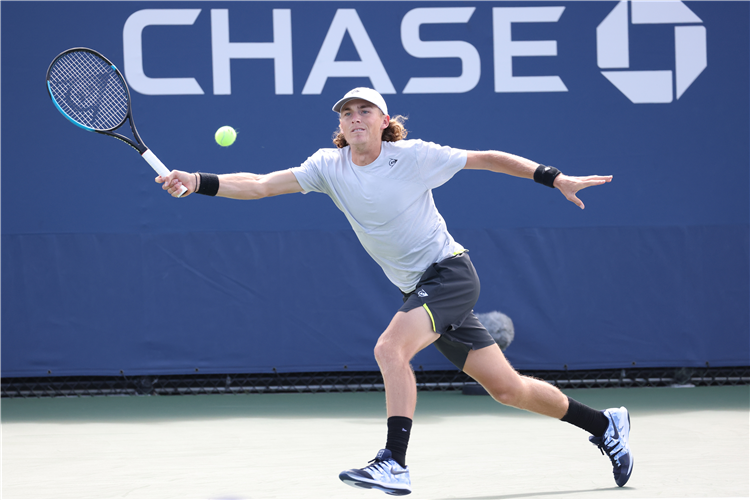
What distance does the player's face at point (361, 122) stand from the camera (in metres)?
3.05

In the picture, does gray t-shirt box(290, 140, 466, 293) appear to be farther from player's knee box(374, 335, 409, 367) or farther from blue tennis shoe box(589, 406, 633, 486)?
blue tennis shoe box(589, 406, 633, 486)

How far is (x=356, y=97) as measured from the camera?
3.06 metres

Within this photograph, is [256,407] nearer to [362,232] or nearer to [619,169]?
[362,232]

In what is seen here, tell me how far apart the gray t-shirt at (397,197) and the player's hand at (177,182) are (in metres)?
0.41

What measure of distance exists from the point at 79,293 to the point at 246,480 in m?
2.62

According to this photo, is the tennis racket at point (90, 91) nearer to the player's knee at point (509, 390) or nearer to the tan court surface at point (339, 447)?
the tan court surface at point (339, 447)

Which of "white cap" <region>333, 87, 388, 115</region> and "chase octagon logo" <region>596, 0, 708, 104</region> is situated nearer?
"white cap" <region>333, 87, 388, 115</region>

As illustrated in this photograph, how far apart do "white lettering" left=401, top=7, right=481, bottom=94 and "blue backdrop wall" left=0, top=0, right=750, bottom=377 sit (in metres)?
0.01

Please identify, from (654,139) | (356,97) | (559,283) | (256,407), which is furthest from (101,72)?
(654,139)

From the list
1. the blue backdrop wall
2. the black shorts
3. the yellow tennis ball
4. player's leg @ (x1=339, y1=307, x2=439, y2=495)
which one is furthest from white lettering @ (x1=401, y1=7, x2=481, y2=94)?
player's leg @ (x1=339, y1=307, x2=439, y2=495)

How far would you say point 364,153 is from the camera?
3090 millimetres

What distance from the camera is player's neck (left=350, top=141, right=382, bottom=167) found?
3.08m

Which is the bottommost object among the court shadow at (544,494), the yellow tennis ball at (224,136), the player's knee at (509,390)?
the court shadow at (544,494)

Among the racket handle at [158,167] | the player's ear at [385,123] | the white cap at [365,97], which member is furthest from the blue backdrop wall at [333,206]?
the racket handle at [158,167]
